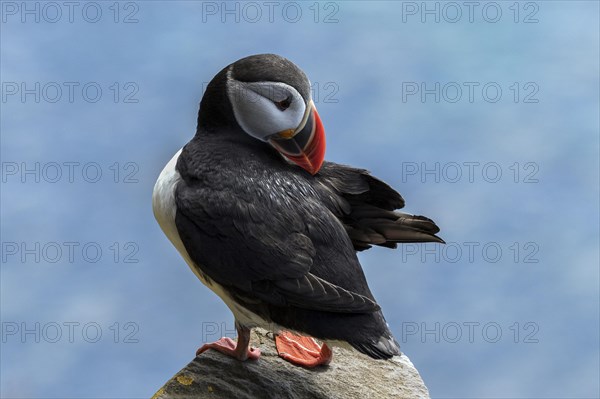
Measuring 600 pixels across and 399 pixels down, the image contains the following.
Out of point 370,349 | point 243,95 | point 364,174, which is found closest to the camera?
point 370,349

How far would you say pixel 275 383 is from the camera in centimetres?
559

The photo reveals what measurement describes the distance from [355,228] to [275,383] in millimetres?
800

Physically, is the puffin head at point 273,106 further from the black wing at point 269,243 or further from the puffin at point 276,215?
the black wing at point 269,243

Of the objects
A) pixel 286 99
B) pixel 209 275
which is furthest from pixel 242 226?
pixel 286 99

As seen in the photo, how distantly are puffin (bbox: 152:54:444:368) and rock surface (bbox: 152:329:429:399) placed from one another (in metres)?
0.11

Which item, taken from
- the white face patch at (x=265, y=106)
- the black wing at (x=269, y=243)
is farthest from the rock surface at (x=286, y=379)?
the white face patch at (x=265, y=106)

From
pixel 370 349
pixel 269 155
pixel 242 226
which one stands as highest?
pixel 269 155

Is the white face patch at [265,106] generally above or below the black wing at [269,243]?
above

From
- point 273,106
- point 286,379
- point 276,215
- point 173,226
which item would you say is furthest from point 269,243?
point 286,379

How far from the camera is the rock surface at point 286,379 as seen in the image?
217 inches

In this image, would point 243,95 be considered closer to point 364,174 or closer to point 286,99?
point 286,99

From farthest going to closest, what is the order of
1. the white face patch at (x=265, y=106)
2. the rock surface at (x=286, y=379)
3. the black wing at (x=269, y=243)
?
the rock surface at (x=286, y=379)
the white face patch at (x=265, y=106)
the black wing at (x=269, y=243)

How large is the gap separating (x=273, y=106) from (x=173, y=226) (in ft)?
2.24

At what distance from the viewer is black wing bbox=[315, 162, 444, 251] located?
5.55 metres
